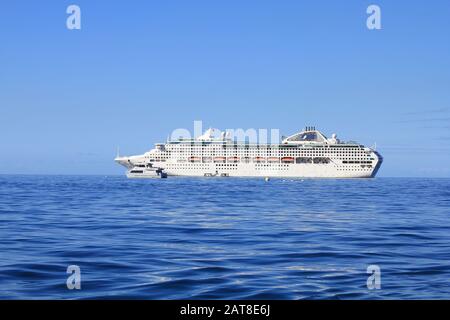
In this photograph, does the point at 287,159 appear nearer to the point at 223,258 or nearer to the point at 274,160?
the point at 274,160

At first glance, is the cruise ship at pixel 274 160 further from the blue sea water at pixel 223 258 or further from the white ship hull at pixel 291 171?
the blue sea water at pixel 223 258

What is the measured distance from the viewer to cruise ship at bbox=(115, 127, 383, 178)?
12050 centimetres

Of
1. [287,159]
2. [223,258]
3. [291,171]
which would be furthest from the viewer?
[287,159]

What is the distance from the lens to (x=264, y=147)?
122000 millimetres

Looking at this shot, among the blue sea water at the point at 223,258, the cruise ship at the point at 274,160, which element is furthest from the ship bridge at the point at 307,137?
the blue sea water at the point at 223,258

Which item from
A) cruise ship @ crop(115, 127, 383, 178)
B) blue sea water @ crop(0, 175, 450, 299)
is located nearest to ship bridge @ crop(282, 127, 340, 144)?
cruise ship @ crop(115, 127, 383, 178)

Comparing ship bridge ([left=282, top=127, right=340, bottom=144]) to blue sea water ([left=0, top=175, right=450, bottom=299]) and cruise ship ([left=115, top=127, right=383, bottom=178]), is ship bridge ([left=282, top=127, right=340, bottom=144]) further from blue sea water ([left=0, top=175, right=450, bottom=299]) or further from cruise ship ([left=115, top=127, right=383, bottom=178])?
blue sea water ([left=0, top=175, right=450, bottom=299])

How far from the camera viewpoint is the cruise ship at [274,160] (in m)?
120

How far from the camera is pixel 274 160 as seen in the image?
12100 cm

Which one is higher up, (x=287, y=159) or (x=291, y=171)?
(x=287, y=159)

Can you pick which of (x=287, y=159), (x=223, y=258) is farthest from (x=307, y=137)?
(x=223, y=258)

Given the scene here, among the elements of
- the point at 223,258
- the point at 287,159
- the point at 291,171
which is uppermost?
the point at 287,159

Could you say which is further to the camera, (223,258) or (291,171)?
(291,171)

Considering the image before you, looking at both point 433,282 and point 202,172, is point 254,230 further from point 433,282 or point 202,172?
point 202,172
